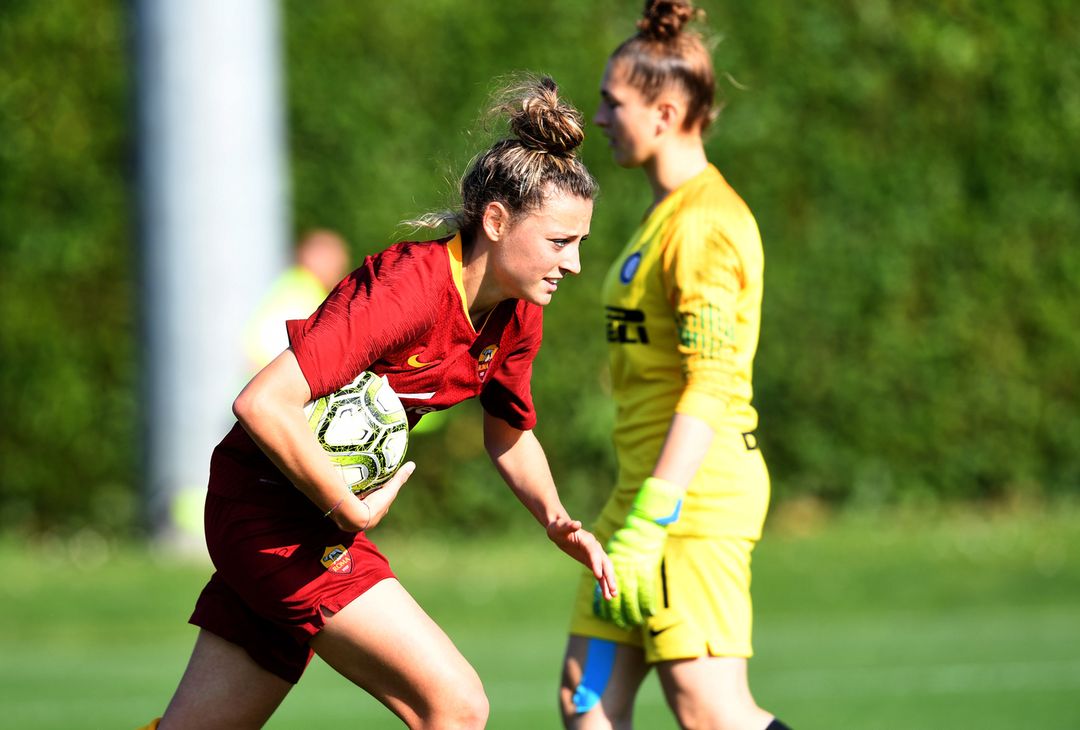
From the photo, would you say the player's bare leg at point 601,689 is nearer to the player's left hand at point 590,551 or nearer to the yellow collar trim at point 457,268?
the player's left hand at point 590,551

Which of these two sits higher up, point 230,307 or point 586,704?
point 230,307

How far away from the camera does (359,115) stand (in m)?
10.5

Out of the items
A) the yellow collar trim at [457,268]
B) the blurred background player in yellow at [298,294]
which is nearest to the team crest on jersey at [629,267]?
the yellow collar trim at [457,268]

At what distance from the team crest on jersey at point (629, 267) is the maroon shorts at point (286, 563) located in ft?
3.78

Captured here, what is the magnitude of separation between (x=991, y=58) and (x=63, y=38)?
20.8 feet

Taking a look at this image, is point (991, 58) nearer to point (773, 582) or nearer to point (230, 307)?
point (773, 582)

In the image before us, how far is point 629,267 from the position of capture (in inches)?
171

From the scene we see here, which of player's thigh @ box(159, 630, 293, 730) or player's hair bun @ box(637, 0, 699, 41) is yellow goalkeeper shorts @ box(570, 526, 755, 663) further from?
player's hair bun @ box(637, 0, 699, 41)

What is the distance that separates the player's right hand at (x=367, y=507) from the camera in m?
3.32

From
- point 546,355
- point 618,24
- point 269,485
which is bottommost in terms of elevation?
point 269,485

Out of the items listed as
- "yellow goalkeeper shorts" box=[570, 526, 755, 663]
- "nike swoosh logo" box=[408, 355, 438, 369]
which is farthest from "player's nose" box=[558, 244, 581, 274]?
"yellow goalkeeper shorts" box=[570, 526, 755, 663]

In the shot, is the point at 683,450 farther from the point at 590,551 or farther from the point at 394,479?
the point at 394,479

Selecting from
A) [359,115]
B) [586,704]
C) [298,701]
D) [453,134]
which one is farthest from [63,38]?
[586,704]

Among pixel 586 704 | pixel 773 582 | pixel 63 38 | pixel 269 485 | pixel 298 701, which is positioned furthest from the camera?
pixel 63 38
